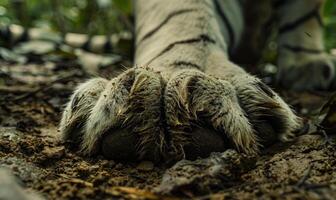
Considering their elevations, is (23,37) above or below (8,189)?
above

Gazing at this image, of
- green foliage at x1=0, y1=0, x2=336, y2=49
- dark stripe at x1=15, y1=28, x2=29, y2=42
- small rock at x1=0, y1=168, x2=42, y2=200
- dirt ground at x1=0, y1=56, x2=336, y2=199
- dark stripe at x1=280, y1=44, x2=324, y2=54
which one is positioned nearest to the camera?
small rock at x1=0, y1=168, x2=42, y2=200

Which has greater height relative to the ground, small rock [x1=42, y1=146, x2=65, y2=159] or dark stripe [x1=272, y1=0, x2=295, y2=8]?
dark stripe [x1=272, y1=0, x2=295, y2=8]

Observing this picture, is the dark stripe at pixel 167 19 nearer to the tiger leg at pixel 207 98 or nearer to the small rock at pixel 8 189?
the tiger leg at pixel 207 98

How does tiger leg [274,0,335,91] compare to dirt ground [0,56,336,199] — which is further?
tiger leg [274,0,335,91]

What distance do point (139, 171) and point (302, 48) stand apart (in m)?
1.57

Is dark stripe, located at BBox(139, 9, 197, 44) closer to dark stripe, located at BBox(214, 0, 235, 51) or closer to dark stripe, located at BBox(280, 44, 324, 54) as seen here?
dark stripe, located at BBox(214, 0, 235, 51)

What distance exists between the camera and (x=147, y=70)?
4.54 feet

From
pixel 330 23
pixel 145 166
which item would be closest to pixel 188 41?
pixel 145 166

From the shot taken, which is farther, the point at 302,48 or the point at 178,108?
the point at 302,48

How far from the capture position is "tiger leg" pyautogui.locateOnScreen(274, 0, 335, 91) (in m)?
2.40

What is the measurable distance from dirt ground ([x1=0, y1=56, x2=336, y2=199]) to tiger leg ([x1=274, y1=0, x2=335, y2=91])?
1.84 feet

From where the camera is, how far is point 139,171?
4.08ft

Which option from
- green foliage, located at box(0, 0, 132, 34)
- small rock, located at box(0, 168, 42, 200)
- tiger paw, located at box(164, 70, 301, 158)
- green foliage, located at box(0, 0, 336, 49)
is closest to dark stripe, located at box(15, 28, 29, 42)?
green foliage, located at box(0, 0, 336, 49)

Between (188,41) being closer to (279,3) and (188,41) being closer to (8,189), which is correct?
(8,189)
